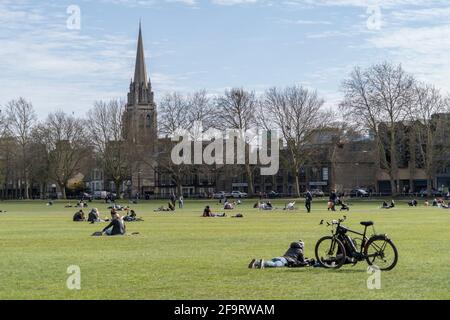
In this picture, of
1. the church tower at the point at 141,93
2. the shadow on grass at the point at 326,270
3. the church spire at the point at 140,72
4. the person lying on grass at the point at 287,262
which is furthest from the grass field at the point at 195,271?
the church spire at the point at 140,72

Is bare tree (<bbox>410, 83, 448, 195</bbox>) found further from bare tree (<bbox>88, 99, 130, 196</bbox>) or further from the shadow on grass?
the shadow on grass

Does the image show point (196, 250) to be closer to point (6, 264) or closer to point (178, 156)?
point (6, 264)

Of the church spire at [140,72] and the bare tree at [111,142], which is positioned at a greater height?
the church spire at [140,72]

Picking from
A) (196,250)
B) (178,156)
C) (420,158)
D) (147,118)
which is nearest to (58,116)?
(178,156)

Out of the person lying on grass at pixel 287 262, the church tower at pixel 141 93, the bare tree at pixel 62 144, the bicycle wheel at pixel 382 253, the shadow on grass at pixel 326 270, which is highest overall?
the church tower at pixel 141 93

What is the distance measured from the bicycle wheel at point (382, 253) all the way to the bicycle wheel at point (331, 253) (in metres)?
0.65

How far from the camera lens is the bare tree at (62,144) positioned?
5054 inches

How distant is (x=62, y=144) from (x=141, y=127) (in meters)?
13.8

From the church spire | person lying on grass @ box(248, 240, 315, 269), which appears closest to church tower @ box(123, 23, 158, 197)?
the church spire

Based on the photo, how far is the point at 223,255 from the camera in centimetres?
2394

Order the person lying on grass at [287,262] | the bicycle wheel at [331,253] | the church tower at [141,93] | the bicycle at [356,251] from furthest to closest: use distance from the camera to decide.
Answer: the church tower at [141,93], the person lying on grass at [287,262], the bicycle wheel at [331,253], the bicycle at [356,251]

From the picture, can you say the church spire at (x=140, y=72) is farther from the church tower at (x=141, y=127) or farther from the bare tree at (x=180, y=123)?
the bare tree at (x=180, y=123)

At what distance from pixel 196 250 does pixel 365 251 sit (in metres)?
7.23

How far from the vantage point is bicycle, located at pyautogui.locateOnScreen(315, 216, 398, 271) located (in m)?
19.9
